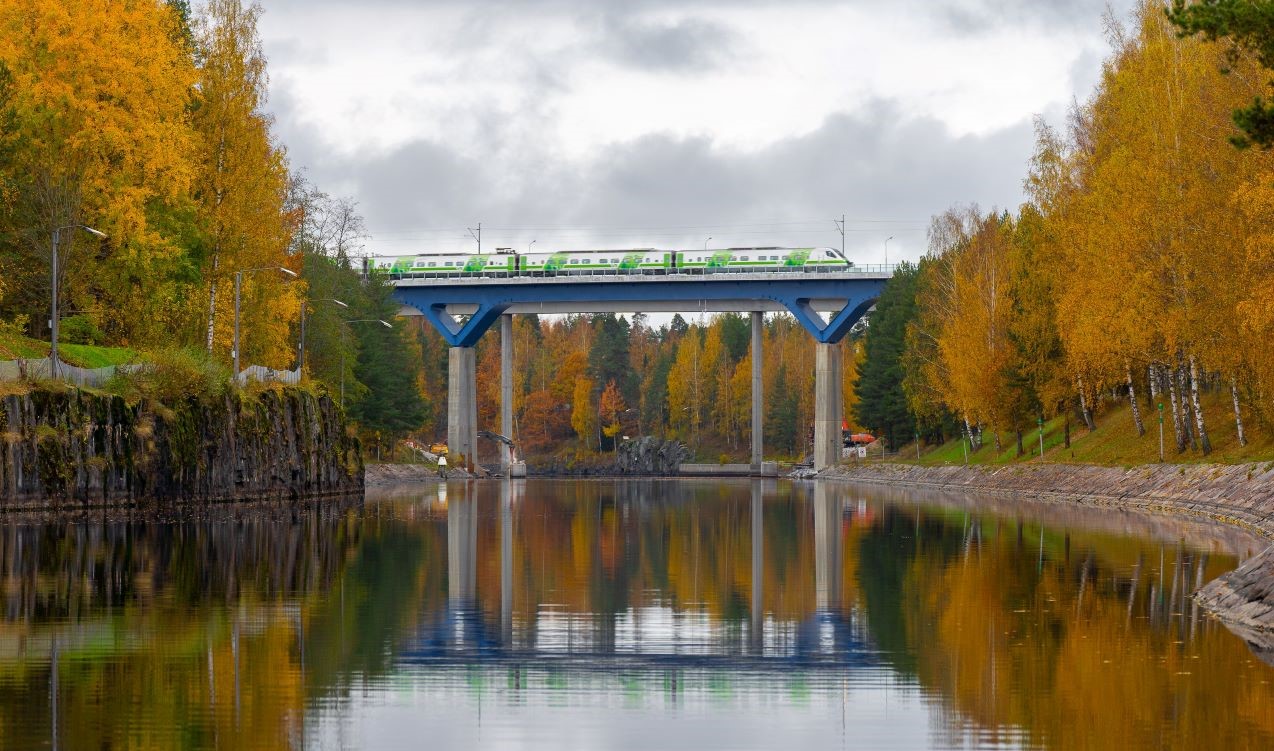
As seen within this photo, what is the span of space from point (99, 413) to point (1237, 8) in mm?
29217

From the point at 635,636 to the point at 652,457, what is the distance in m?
136

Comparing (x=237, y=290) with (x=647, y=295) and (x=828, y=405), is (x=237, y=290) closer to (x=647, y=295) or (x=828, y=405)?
(x=647, y=295)

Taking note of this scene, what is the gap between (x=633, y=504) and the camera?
5784 centimetres

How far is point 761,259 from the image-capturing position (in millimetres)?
104500

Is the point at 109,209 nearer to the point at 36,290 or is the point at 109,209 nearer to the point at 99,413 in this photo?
the point at 36,290

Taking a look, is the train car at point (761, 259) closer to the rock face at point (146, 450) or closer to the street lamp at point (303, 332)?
the street lamp at point (303, 332)

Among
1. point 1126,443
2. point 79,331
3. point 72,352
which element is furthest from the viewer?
point 1126,443

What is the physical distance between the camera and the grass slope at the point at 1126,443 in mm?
46366

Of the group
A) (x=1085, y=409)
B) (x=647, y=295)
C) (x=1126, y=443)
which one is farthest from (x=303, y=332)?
(x=647, y=295)

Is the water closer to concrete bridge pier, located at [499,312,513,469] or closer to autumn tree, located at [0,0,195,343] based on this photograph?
autumn tree, located at [0,0,195,343]

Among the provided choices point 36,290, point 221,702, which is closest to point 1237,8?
point 221,702

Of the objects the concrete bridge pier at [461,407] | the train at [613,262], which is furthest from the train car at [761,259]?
the concrete bridge pier at [461,407]

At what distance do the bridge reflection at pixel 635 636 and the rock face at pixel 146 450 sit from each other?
19.4 metres

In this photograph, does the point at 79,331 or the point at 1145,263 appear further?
the point at 79,331
